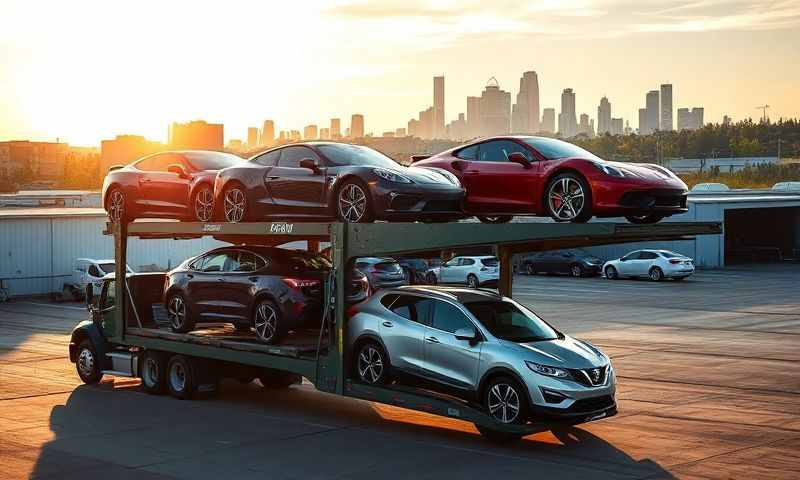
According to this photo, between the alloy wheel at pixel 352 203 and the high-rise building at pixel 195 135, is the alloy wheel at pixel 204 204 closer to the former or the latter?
the alloy wheel at pixel 352 203

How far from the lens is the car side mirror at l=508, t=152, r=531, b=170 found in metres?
14.9

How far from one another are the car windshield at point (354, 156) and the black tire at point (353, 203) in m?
0.49

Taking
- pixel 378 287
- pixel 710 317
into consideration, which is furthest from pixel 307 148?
pixel 710 317

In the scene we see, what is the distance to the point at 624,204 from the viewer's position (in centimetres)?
1391

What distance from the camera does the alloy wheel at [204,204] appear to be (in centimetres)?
1808

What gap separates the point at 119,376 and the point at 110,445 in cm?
545

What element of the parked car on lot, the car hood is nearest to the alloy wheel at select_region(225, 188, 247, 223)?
the parked car on lot

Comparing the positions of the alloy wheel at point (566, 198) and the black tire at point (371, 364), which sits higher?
the alloy wheel at point (566, 198)

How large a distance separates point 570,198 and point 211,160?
714cm

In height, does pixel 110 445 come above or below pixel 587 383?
below

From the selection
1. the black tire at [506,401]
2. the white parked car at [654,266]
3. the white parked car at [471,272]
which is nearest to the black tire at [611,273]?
the white parked car at [654,266]

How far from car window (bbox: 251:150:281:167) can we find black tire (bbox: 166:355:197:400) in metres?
3.50

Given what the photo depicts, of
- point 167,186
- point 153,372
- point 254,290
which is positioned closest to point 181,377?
point 153,372

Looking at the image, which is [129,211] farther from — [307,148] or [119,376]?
[307,148]
